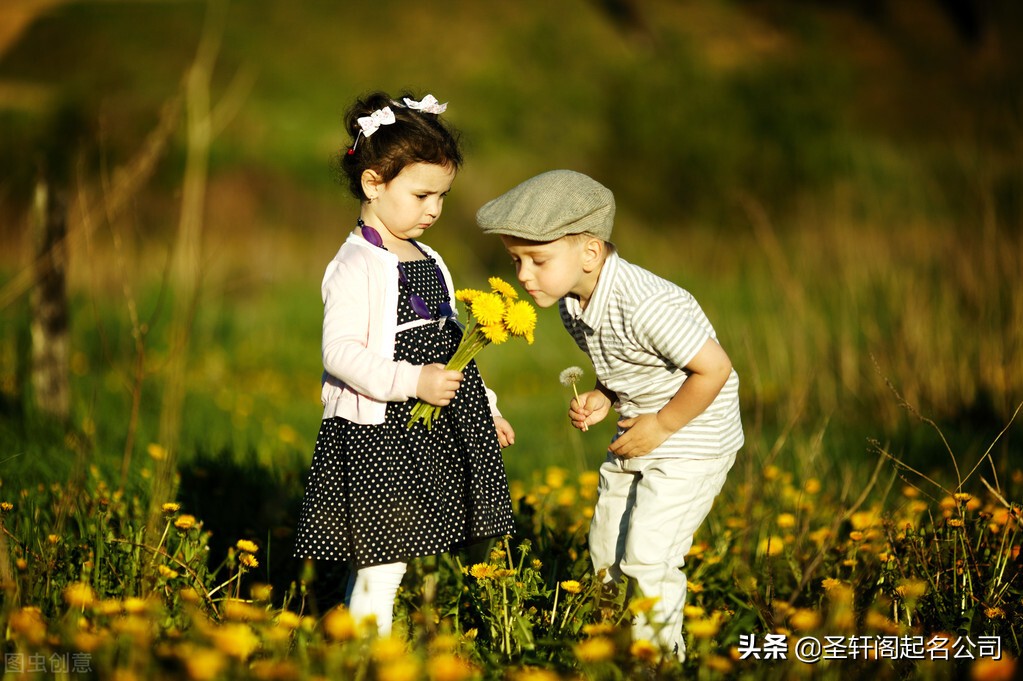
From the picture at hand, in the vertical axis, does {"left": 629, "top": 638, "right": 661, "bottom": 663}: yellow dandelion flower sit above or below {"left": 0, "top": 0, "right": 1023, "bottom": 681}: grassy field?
below

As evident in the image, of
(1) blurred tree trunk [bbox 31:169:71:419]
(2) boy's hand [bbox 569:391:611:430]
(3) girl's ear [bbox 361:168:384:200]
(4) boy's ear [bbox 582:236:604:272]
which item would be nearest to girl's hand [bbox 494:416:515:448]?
(2) boy's hand [bbox 569:391:611:430]

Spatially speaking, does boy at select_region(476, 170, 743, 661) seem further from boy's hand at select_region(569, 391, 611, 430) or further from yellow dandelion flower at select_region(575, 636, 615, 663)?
yellow dandelion flower at select_region(575, 636, 615, 663)

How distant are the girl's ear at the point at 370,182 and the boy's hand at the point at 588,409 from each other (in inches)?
33.5

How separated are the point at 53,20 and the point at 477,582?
3222 centimetres

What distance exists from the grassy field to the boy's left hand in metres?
0.44

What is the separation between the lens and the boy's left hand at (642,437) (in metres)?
2.73

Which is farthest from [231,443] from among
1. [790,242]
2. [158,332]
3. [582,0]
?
[582,0]

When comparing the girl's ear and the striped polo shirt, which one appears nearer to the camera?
the striped polo shirt

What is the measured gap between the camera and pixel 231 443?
177 inches

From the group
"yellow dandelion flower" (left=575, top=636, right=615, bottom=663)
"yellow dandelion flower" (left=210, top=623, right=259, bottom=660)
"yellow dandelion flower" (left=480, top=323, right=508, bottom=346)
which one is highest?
"yellow dandelion flower" (left=480, top=323, right=508, bottom=346)

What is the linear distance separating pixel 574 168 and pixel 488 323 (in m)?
14.2

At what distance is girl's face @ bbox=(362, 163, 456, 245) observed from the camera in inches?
109

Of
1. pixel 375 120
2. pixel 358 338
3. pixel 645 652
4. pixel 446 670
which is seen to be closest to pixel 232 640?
pixel 446 670

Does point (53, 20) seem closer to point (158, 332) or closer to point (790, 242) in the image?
point (158, 332)
